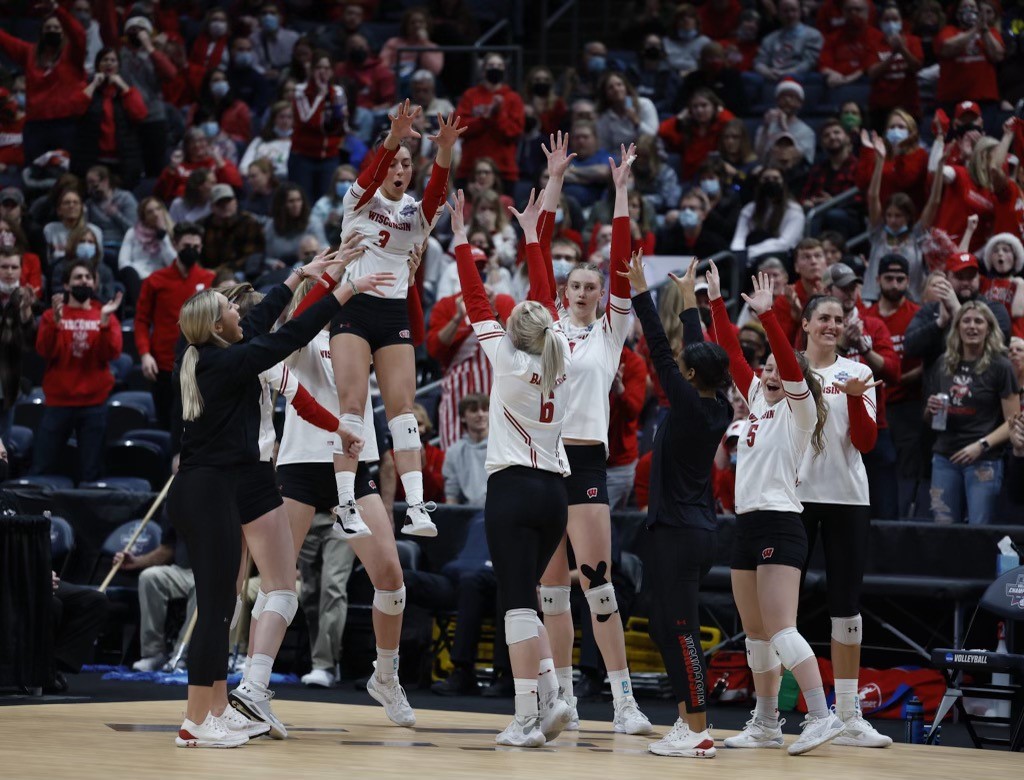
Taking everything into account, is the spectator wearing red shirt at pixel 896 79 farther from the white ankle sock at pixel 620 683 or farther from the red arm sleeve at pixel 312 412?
the red arm sleeve at pixel 312 412

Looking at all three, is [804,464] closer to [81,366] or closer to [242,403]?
[242,403]

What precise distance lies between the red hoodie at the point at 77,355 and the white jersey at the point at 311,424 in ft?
16.1

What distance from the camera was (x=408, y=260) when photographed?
8.07 meters

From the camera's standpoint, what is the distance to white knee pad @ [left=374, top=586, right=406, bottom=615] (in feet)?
26.0

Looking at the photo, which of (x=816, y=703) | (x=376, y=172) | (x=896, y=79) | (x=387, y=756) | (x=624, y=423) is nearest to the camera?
(x=387, y=756)

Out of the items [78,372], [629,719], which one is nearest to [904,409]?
[629,719]

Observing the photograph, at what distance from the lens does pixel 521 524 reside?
6.87 m

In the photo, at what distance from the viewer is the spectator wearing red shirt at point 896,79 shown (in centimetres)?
1457

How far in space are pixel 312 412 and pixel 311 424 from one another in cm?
27

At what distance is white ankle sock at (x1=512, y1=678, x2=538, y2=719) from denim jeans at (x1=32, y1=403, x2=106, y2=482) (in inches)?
257

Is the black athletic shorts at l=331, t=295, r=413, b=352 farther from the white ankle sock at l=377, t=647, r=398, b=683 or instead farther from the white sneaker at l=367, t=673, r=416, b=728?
the white sneaker at l=367, t=673, r=416, b=728

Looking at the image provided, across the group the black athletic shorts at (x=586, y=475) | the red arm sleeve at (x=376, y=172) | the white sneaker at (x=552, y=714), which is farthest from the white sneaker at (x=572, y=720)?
the red arm sleeve at (x=376, y=172)

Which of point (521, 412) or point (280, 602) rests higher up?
point (521, 412)

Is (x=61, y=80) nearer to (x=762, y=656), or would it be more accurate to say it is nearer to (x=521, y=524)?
(x=521, y=524)
